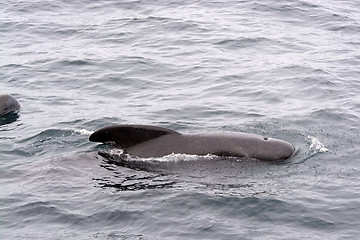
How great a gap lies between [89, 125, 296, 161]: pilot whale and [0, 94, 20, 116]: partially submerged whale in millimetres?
5242

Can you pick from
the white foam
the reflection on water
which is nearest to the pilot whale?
the white foam

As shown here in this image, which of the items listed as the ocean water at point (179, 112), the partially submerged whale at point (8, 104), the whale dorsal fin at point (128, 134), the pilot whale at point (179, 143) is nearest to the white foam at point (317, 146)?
the ocean water at point (179, 112)

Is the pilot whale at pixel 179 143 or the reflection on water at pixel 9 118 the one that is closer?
the pilot whale at pixel 179 143

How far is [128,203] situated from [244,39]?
13.6 meters

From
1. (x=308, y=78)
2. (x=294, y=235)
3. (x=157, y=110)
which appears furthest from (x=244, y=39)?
(x=294, y=235)

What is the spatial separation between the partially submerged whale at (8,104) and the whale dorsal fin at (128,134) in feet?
17.4

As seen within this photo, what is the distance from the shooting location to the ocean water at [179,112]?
9.93 metres

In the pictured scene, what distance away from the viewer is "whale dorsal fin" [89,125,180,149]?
449 inches

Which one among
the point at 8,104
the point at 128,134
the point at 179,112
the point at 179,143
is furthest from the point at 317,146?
the point at 8,104

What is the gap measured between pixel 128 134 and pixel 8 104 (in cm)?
580

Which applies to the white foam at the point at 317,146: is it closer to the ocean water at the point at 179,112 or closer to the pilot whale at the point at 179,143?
the ocean water at the point at 179,112

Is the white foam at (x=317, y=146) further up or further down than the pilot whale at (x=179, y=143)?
further down

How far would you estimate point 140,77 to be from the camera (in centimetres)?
1922

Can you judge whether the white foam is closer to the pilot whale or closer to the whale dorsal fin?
the pilot whale
